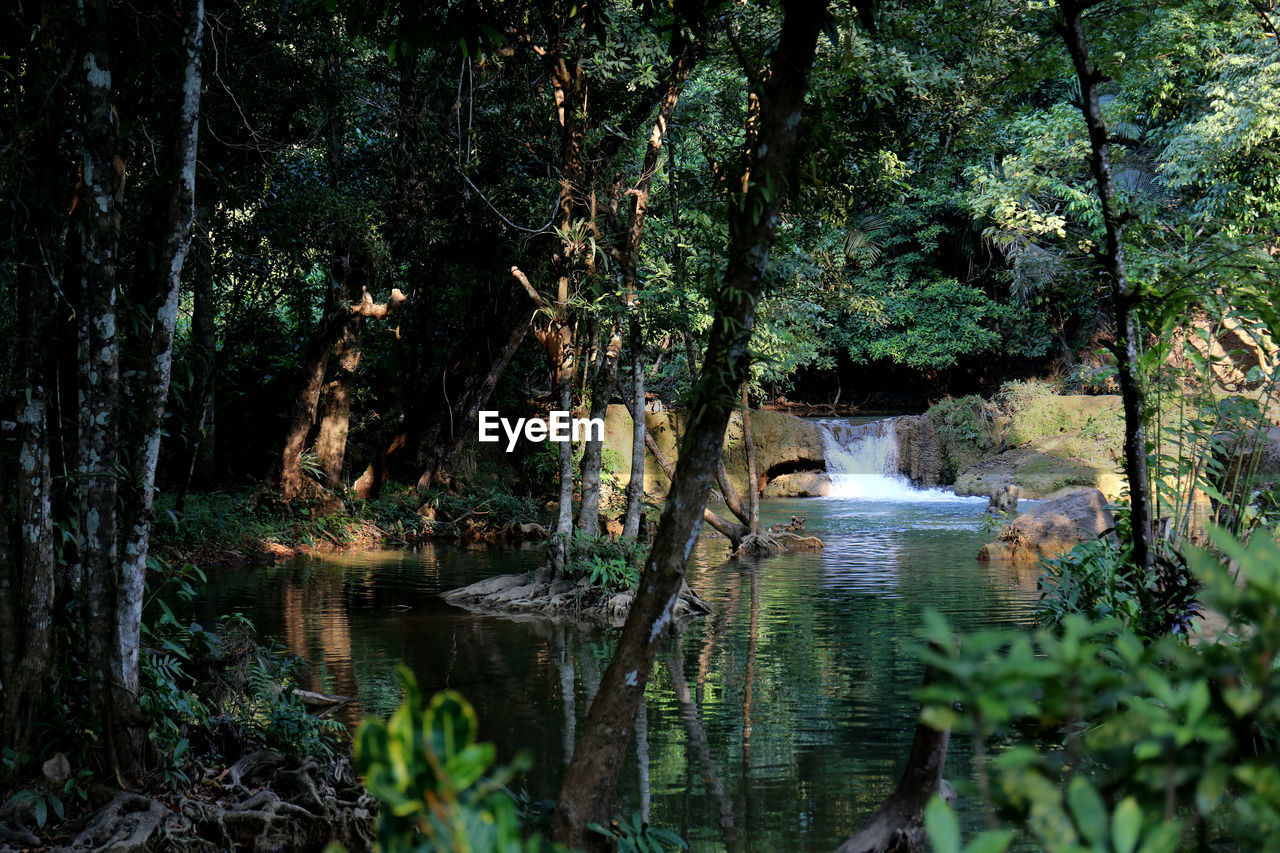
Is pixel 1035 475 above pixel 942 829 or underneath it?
underneath

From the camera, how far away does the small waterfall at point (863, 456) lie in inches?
969

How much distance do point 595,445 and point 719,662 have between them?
3269mm

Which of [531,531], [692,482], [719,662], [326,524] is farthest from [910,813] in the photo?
[326,524]

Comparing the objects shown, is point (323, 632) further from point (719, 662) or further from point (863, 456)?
point (863, 456)

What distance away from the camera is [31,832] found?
176 inches

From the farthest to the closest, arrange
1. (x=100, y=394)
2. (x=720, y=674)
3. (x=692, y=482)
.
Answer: (x=720, y=674)
(x=100, y=394)
(x=692, y=482)

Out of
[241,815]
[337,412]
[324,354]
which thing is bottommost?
[241,815]

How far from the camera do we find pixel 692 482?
3.82 metres

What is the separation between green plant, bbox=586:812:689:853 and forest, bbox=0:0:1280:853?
2cm

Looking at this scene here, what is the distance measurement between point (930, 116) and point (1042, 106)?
2119 centimetres

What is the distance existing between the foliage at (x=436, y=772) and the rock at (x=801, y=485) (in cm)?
2293

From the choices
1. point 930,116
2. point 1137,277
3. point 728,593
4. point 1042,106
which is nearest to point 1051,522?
point 728,593

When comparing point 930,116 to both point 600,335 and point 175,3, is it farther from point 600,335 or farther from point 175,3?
point 175,3

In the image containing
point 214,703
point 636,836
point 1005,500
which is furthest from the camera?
point 1005,500
